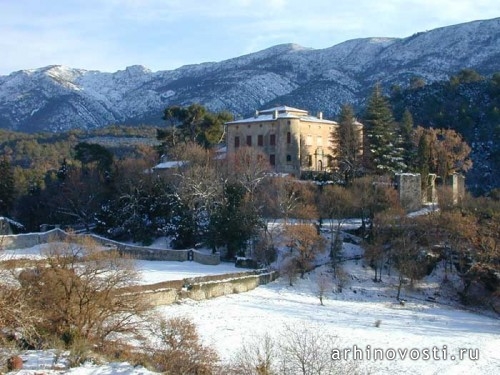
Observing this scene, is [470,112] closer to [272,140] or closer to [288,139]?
[288,139]

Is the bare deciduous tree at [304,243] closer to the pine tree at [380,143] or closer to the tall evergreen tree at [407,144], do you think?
the pine tree at [380,143]

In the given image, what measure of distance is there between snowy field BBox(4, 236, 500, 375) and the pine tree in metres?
9.41

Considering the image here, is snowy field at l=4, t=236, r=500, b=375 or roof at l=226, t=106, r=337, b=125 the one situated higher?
roof at l=226, t=106, r=337, b=125

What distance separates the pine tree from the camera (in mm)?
46534

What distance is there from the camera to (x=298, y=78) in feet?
526

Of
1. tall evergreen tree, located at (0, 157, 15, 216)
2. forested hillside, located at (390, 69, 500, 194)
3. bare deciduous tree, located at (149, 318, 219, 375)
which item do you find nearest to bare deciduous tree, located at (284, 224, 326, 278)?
bare deciduous tree, located at (149, 318, 219, 375)

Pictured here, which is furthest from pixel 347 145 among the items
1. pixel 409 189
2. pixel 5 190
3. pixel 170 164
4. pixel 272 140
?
pixel 5 190

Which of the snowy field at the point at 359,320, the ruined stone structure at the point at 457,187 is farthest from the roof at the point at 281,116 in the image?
the snowy field at the point at 359,320

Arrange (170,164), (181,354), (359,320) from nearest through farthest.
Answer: (181,354), (359,320), (170,164)

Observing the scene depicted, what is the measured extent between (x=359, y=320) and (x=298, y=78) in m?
137

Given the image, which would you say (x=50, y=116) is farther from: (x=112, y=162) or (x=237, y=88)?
(x=112, y=162)

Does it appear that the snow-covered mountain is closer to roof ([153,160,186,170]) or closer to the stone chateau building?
the stone chateau building

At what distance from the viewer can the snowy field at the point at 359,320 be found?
21922 mm

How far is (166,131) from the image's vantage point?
54844mm
